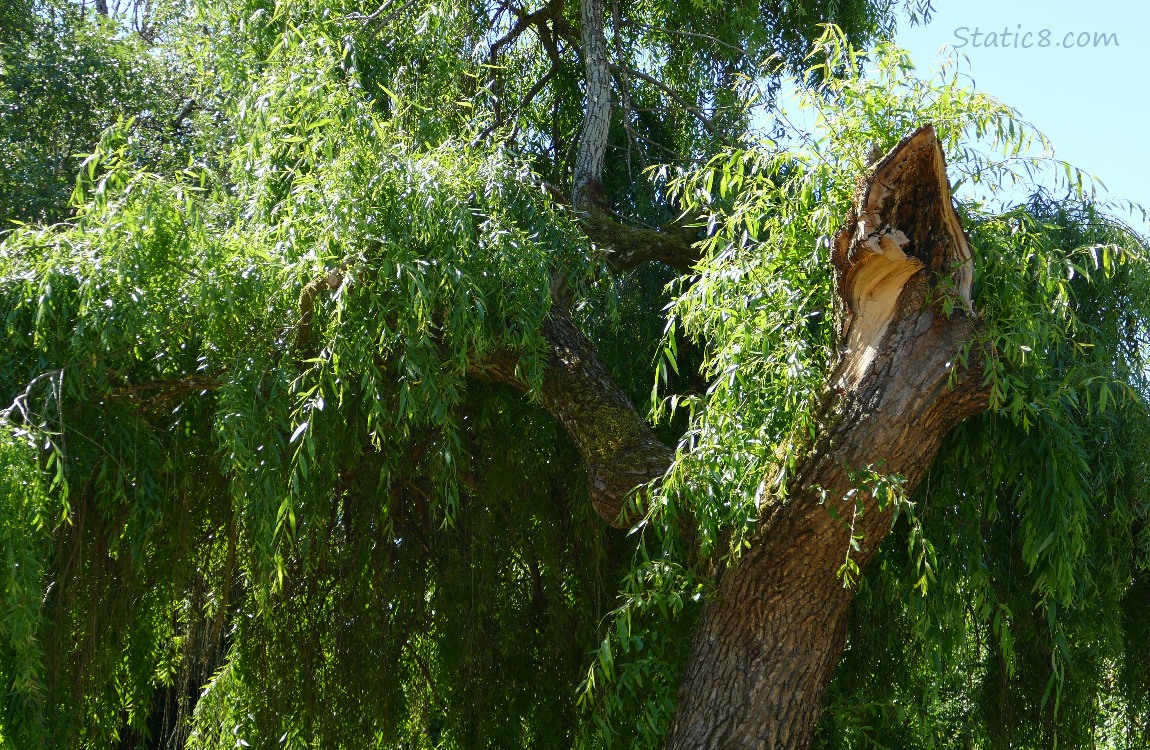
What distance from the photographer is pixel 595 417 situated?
3412 millimetres

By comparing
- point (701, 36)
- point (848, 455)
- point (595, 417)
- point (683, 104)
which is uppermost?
point (701, 36)

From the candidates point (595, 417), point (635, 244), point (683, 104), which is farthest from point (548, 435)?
point (683, 104)

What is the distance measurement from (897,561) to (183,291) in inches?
80.8

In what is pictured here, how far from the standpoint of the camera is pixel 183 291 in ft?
9.34

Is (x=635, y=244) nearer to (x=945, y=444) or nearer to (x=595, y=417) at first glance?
(x=595, y=417)

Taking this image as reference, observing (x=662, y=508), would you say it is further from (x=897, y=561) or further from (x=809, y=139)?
(x=809, y=139)

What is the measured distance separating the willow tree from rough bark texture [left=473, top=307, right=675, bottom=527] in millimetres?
14

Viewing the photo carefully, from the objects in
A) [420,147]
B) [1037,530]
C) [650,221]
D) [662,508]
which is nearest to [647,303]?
[650,221]

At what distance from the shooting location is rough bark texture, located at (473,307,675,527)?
328 cm

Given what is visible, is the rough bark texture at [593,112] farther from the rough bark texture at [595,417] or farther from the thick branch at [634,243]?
the rough bark texture at [595,417]

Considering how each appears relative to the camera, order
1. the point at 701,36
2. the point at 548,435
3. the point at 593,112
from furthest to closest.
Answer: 1. the point at 701,36
2. the point at 593,112
3. the point at 548,435

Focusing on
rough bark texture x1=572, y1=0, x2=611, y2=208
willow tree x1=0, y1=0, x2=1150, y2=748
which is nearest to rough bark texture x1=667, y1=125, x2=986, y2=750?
willow tree x1=0, y1=0, x2=1150, y2=748

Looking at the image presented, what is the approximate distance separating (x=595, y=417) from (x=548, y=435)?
16.2 inches

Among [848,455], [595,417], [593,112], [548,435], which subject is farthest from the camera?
[593,112]
